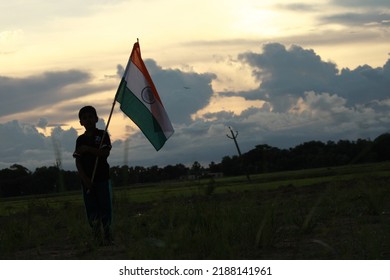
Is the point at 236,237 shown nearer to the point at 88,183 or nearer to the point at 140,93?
the point at 88,183

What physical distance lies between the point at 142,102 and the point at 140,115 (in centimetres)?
22

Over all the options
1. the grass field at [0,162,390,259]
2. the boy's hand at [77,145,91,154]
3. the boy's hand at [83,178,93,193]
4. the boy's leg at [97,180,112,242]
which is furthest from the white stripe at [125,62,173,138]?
the boy's hand at [83,178,93,193]

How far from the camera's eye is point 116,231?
9141mm

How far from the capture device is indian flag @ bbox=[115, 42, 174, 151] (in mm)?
8758

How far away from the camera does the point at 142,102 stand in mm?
8781

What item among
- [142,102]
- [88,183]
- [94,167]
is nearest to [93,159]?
[94,167]

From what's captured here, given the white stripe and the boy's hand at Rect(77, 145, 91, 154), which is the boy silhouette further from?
the white stripe

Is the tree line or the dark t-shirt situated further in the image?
the dark t-shirt

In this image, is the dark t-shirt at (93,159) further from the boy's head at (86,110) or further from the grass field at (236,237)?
the grass field at (236,237)

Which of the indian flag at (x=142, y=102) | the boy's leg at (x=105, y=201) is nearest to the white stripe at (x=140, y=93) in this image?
the indian flag at (x=142, y=102)

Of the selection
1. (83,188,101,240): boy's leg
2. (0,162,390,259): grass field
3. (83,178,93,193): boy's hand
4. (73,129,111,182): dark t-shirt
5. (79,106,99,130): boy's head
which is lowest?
(0,162,390,259): grass field

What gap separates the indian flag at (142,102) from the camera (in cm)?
876

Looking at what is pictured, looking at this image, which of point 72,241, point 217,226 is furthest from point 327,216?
point 72,241
